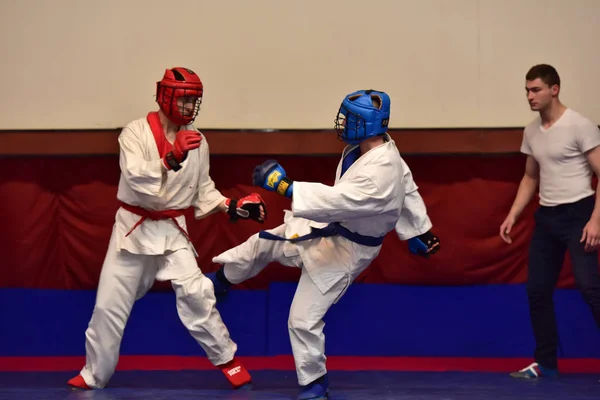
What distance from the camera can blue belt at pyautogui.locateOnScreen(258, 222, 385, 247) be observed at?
13.6 feet

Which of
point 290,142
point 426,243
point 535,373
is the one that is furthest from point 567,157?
point 290,142

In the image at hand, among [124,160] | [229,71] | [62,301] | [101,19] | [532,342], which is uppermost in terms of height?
[101,19]

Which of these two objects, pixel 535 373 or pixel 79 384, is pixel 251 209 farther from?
pixel 535 373

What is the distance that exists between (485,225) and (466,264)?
0.27m

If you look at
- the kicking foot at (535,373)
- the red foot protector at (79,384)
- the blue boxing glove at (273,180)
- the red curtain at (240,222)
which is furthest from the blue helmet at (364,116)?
the red foot protector at (79,384)

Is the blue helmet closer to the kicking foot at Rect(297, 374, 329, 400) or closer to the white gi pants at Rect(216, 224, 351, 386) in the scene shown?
the white gi pants at Rect(216, 224, 351, 386)

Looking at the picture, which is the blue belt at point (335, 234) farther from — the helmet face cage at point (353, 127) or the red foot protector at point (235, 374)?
the red foot protector at point (235, 374)

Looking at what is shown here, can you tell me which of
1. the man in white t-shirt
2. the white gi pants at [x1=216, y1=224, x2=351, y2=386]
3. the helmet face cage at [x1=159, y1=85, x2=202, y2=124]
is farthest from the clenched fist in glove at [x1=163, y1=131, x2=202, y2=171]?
the man in white t-shirt

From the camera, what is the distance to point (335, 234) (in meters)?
4.20

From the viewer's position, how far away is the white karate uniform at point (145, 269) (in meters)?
4.38

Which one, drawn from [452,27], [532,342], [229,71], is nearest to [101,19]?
[229,71]

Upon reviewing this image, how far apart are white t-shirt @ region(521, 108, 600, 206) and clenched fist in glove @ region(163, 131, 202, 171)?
1.94 meters

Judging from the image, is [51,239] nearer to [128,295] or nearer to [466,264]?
[128,295]

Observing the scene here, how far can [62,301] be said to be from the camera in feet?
17.7
